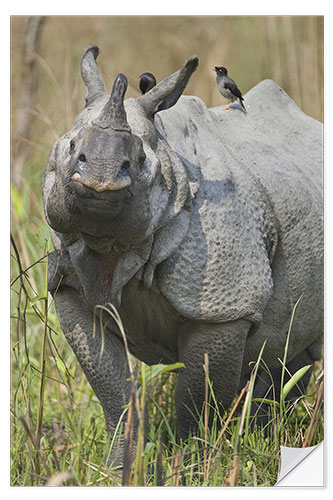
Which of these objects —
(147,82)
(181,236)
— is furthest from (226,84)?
(181,236)

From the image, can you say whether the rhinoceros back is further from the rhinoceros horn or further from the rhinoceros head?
the rhinoceros horn

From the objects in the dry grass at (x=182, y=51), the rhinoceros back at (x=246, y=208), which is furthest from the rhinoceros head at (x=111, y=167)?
the dry grass at (x=182, y=51)

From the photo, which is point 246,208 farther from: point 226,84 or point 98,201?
point 98,201

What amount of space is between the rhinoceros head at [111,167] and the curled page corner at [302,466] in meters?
1.11

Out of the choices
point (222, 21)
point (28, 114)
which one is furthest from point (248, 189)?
point (28, 114)

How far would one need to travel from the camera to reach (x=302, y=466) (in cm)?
358

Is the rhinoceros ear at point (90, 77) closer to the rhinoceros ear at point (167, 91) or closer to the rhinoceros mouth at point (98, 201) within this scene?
the rhinoceros ear at point (167, 91)

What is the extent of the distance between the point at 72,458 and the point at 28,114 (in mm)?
2862

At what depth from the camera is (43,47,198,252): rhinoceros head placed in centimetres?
284

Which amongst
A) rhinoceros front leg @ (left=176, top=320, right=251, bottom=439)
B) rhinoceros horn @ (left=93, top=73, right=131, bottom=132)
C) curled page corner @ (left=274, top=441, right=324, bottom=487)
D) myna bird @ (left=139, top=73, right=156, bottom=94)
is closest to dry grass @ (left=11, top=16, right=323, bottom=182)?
myna bird @ (left=139, top=73, right=156, bottom=94)

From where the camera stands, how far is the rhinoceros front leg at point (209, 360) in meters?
3.44

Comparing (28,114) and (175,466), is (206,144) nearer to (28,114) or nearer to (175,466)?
(175,466)

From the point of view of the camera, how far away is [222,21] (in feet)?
13.1

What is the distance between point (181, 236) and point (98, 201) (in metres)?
0.52
